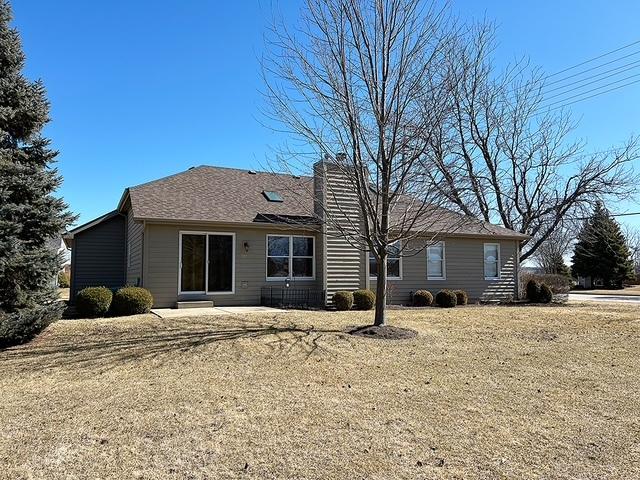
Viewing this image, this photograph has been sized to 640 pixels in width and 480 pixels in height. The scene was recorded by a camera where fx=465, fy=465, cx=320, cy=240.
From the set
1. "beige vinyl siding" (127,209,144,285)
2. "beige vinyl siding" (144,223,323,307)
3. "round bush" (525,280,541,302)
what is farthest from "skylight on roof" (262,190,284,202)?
"round bush" (525,280,541,302)

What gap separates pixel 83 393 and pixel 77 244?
1305 centimetres

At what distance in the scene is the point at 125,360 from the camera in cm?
678

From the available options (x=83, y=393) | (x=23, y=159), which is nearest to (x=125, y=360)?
(x=83, y=393)

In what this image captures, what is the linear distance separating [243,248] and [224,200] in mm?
1963

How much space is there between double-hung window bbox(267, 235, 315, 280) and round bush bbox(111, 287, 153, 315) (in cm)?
396

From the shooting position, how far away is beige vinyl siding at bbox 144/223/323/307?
12680 mm

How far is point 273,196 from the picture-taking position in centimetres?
1593

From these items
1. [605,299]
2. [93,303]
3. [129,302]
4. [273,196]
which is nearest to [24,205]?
[93,303]

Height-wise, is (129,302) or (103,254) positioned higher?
(103,254)

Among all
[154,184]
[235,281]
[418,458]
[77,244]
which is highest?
[154,184]

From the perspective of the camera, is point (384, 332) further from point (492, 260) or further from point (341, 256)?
point (492, 260)

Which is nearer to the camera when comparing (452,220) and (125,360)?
(125,360)

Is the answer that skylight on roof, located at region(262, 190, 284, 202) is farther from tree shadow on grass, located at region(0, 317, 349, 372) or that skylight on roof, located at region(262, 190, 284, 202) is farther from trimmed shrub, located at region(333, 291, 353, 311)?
tree shadow on grass, located at region(0, 317, 349, 372)

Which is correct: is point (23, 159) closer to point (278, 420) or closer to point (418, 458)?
point (278, 420)
